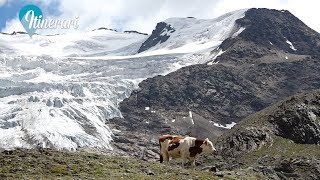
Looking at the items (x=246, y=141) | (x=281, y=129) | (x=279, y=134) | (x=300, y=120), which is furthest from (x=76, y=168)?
(x=300, y=120)

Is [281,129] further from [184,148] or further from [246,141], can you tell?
[184,148]

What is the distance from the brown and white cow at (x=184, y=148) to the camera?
33.7 metres

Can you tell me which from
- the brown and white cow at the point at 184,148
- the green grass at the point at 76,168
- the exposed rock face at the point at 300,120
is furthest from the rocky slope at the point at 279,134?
the green grass at the point at 76,168

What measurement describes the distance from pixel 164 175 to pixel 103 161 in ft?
12.8

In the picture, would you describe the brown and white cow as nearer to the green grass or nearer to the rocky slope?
the green grass

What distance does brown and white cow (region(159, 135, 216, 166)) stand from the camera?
1326 inches

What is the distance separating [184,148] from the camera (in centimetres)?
3359

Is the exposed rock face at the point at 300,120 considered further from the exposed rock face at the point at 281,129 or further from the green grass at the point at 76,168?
the green grass at the point at 76,168

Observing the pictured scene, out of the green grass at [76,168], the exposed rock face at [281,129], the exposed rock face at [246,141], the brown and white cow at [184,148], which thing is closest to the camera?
the green grass at [76,168]

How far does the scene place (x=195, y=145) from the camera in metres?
33.9

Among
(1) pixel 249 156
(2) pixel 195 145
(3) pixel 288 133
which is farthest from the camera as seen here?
(3) pixel 288 133

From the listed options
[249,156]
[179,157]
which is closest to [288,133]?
[249,156]

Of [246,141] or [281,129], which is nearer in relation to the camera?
[246,141]

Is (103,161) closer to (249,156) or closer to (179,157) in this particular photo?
(179,157)
